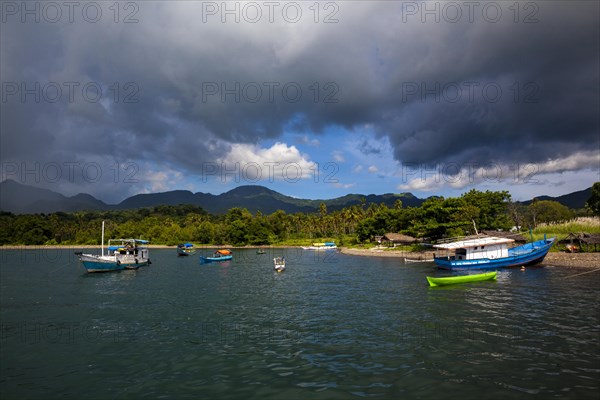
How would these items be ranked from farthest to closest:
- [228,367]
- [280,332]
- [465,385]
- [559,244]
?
[559,244] < [280,332] < [228,367] < [465,385]

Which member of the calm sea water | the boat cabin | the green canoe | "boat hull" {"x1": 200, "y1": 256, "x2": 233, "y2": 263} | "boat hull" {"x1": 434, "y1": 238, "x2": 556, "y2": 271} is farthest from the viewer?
"boat hull" {"x1": 200, "y1": 256, "x2": 233, "y2": 263}

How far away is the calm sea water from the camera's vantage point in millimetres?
15367

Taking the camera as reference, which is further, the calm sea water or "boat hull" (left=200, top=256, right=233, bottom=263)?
"boat hull" (left=200, top=256, right=233, bottom=263)

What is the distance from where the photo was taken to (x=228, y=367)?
1784cm

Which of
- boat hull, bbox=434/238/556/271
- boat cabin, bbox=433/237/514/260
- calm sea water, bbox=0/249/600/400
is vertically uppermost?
boat cabin, bbox=433/237/514/260

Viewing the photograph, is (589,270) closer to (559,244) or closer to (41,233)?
(559,244)

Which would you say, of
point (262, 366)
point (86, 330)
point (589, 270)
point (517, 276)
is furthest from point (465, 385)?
point (589, 270)

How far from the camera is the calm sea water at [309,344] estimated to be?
1537cm

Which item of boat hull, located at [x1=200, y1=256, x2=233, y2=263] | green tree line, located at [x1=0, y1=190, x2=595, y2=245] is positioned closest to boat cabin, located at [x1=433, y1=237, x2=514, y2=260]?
green tree line, located at [x1=0, y1=190, x2=595, y2=245]

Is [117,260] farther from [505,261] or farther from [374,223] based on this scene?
[374,223]

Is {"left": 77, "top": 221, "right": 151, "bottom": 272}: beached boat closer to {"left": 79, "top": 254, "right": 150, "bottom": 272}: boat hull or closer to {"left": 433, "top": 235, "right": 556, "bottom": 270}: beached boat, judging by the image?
{"left": 79, "top": 254, "right": 150, "bottom": 272}: boat hull

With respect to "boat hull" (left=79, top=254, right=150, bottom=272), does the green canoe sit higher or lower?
lower

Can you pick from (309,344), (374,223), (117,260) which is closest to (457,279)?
(309,344)

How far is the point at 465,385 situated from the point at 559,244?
7245cm
